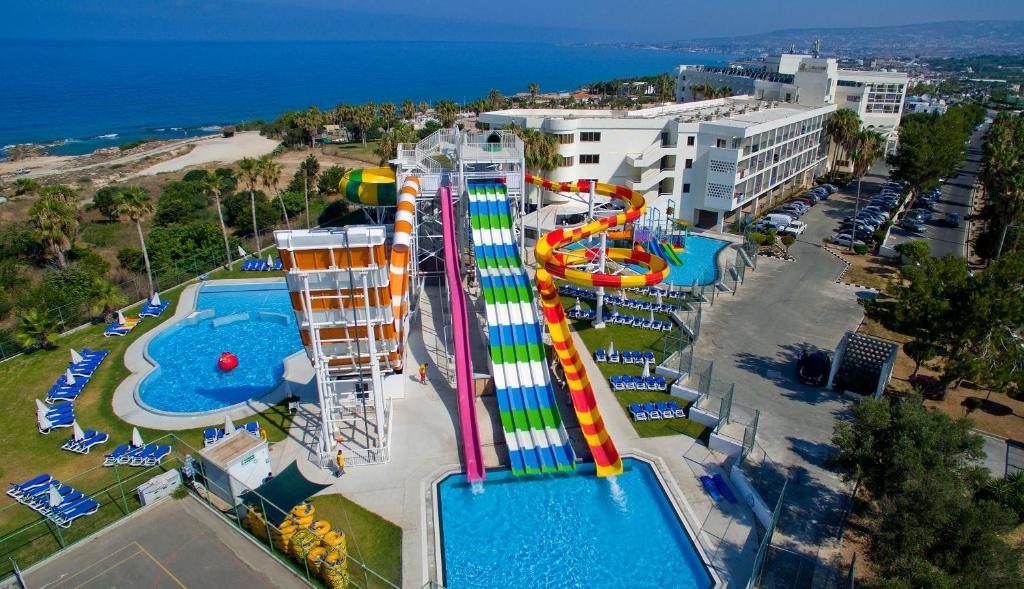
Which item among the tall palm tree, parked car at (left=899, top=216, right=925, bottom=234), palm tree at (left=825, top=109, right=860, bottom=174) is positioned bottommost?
parked car at (left=899, top=216, right=925, bottom=234)

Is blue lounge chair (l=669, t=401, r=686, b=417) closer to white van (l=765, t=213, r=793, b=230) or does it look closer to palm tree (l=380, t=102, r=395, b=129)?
white van (l=765, t=213, r=793, b=230)

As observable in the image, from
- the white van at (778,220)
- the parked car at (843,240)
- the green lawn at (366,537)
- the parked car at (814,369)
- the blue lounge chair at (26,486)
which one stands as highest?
the white van at (778,220)

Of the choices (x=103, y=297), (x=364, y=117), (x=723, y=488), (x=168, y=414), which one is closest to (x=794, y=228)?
(x=723, y=488)

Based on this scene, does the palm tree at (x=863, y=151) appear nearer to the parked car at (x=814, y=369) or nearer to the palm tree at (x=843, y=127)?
the palm tree at (x=843, y=127)

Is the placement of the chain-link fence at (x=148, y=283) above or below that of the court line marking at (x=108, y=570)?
above

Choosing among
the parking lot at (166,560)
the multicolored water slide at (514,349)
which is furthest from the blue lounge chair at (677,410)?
the parking lot at (166,560)

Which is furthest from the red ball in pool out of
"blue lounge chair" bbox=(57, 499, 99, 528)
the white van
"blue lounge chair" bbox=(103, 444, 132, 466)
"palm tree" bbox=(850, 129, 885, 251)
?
"palm tree" bbox=(850, 129, 885, 251)

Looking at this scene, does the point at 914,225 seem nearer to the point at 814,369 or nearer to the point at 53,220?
the point at 814,369
